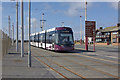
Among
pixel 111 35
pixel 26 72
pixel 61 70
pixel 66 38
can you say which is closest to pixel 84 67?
pixel 61 70

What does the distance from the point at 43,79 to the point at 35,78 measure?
0.43m

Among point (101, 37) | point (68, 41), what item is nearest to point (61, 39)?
point (68, 41)

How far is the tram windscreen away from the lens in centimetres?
2794

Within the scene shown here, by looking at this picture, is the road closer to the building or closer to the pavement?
the pavement

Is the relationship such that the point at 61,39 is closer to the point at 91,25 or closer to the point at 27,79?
the point at 91,25

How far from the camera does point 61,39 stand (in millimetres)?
27984

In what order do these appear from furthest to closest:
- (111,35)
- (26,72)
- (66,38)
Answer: (111,35) < (66,38) < (26,72)

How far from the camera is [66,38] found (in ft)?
92.7

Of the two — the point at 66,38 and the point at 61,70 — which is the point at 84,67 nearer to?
the point at 61,70

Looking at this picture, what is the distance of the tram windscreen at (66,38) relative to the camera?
27938 mm

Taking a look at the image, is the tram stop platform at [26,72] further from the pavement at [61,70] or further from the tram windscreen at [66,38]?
the tram windscreen at [66,38]

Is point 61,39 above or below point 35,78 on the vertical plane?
above

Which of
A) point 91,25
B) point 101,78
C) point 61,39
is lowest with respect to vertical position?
point 101,78

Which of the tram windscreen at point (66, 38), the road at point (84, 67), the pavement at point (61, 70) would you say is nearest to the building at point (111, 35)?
the tram windscreen at point (66, 38)
